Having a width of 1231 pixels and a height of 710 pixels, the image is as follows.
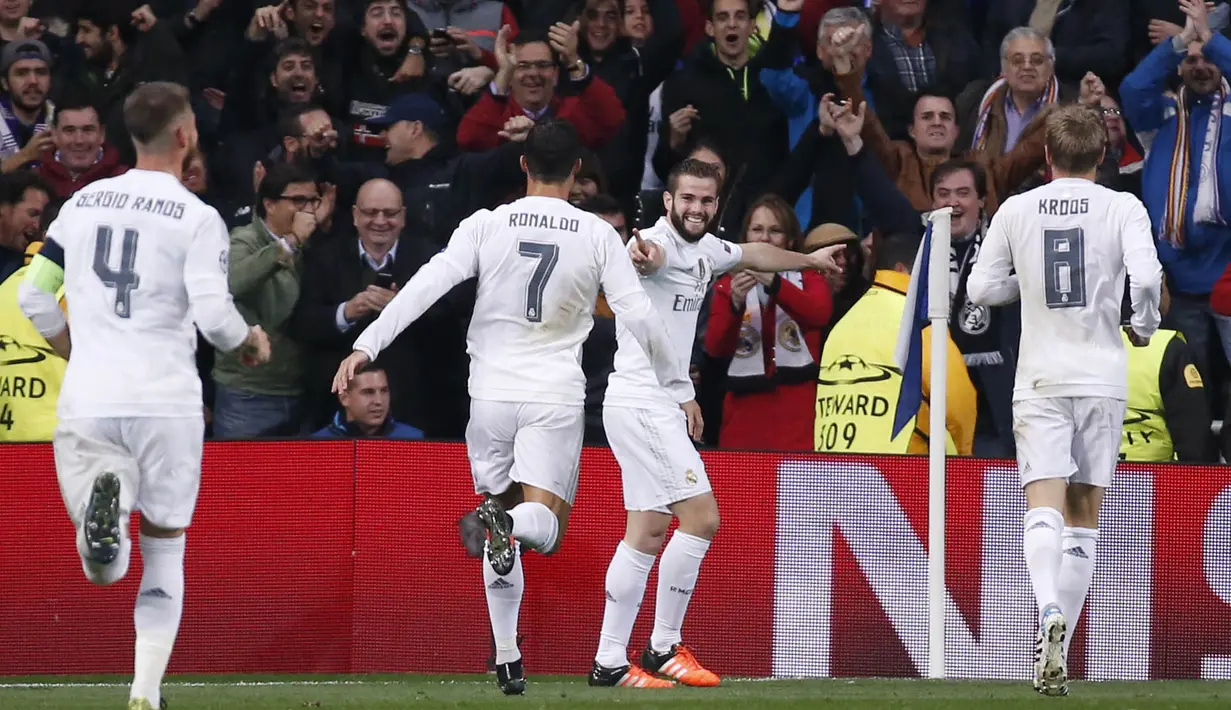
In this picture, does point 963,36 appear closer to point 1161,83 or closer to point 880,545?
point 1161,83

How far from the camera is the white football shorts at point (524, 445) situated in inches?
314

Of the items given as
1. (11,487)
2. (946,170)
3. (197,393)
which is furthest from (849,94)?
(197,393)

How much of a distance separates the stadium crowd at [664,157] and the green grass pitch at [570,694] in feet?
5.31

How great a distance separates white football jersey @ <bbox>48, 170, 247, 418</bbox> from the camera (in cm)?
651

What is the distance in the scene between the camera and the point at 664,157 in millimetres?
12258

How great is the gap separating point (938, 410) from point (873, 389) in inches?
41.8

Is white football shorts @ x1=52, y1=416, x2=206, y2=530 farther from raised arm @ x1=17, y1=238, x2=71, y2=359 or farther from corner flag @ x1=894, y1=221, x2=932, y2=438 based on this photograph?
corner flag @ x1=894, y1=221, x2=932, y2=438

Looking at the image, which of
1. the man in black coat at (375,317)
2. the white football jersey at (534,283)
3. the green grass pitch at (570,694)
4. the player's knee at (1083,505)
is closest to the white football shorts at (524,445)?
the white football jersey at (534,283)

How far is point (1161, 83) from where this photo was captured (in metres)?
11.8

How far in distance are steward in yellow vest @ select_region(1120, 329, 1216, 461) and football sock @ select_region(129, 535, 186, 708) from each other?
5.34 meters

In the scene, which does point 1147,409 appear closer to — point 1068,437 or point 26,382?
point 1068,437

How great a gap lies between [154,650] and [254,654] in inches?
135

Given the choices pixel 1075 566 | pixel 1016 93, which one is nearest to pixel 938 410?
pixel 1075 566

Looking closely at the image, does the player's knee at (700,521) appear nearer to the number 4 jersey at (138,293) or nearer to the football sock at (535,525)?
the football sock at (535,525)
